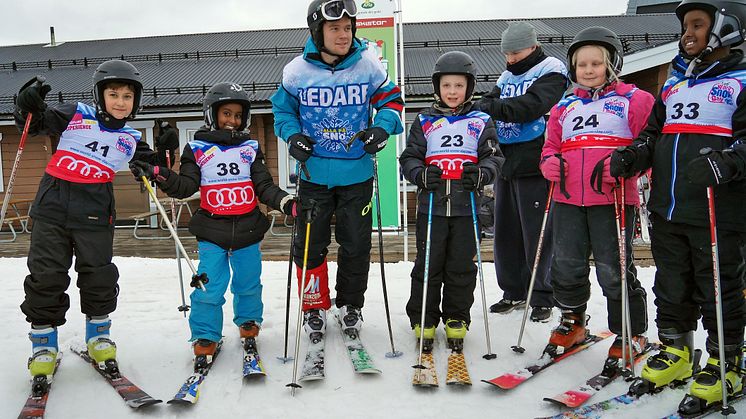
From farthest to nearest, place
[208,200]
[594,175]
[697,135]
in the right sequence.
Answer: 1. [208,200]
2. [594,175]
3. [697,135]

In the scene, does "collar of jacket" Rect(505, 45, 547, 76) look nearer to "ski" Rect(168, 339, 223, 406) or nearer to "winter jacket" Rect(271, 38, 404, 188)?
"winter jacket" Rect(271, 38, 404, 188)

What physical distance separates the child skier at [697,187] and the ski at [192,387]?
2.40 meters

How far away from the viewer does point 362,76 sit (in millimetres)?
3641

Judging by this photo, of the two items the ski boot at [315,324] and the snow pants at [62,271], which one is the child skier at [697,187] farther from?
the snow pants at [62,271]

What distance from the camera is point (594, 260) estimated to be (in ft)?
10.6

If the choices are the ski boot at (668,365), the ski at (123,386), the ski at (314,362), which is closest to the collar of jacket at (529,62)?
the ski boot at (668,365)

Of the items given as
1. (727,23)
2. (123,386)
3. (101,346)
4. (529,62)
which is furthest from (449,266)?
(101,346)

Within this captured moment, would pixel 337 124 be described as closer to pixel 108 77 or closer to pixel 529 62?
pixel 108 77

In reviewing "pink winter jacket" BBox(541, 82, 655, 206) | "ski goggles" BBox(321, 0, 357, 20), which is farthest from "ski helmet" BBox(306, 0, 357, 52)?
"pink winter jacket" BBox(541, 82, 655, 206)

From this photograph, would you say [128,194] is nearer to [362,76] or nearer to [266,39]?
[266,39]

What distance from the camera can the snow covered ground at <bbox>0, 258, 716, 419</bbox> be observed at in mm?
2801

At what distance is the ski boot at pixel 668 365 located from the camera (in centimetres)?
279

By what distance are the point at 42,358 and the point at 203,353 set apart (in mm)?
892

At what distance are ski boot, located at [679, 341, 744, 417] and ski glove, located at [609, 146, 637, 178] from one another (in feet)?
3.41
